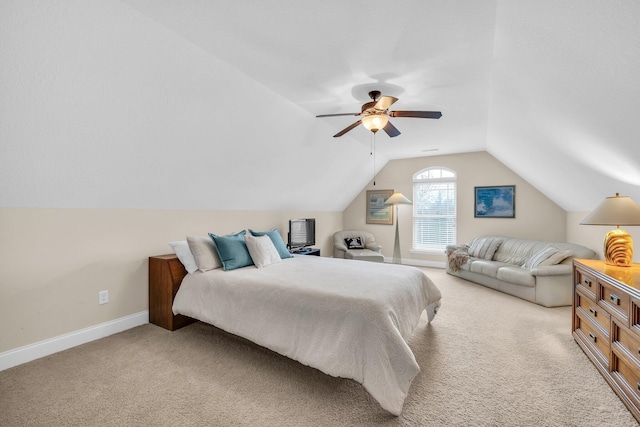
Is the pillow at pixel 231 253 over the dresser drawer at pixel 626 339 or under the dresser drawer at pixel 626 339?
over

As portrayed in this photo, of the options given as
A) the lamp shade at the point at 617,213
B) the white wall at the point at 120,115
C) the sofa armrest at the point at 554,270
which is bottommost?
the sofa armrest at the point at 554,270

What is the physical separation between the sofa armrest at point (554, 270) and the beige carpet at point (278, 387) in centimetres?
122

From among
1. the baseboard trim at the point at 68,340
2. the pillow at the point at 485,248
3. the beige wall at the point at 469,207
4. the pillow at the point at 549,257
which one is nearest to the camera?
the baseboard trim at the point at 68,340

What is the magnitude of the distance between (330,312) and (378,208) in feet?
16.9

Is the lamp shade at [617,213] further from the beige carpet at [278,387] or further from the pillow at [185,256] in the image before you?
the pillow at [185,256]

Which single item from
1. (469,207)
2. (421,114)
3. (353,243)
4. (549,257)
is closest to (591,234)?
(549,257)

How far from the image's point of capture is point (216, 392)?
2010 mm

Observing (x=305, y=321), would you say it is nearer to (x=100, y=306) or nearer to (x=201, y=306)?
(x=201, y=306)

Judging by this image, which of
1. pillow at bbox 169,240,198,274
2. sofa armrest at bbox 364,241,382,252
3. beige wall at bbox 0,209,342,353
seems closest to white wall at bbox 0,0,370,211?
beige wall at bbox 0,209,342,353

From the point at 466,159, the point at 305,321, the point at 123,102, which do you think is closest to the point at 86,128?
the point at 123,102

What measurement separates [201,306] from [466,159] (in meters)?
5.67

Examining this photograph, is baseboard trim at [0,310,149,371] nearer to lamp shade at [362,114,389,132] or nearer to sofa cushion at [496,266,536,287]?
lamp shade at [362,114,389,132]

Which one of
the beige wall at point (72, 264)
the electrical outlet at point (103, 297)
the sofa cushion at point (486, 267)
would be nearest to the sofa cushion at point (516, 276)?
the sofa cushion at point (486, 267)

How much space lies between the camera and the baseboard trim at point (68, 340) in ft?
7.55
